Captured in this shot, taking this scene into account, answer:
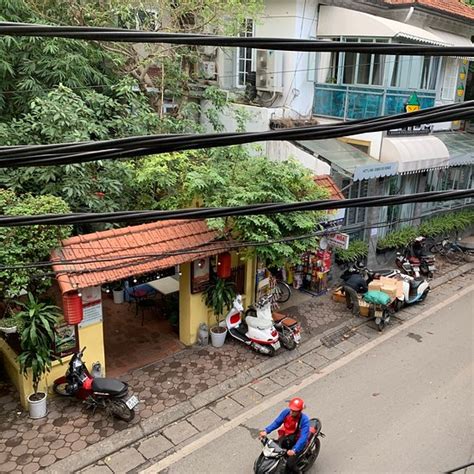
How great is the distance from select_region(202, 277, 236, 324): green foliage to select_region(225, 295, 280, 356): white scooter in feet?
0.62

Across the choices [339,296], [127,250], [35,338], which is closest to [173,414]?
[35,338]

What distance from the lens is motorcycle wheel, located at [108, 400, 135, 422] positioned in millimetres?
7617

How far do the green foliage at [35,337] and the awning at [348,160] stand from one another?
722 cm

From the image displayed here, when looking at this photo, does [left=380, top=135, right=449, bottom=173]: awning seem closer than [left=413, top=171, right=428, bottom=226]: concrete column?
Yes

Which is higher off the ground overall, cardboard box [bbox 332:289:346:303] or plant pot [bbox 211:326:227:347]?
plant pot [bbox 211:326:227:347]

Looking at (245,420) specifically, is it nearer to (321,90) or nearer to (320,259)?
(320,259)

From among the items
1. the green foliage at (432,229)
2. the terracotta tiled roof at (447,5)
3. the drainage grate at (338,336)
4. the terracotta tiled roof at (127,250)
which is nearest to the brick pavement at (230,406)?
the drainage grate at (338,336)

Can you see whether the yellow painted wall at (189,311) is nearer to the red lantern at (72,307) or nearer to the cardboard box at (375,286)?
the red lantern at (72,307)

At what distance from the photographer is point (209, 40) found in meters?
2.33

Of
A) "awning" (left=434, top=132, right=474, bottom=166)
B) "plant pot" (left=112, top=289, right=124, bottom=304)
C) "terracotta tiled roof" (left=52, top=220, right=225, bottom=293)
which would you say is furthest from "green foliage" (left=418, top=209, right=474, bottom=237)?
"plant pot" (left=112, top=289, right=124, bottom=304)

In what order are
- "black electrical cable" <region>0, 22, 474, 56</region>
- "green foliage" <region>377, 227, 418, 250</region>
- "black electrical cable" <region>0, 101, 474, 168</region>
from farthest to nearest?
"green foliage" <region>377, 227, 418, 250</region> < "black electrical cable" <region>0, 101, 474, 168</region> < "black electrical cable" <region>0, 22, 474, 56</region>

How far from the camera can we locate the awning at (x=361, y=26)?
12391 mm

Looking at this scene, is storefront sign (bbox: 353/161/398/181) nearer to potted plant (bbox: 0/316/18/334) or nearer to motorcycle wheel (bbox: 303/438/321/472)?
motorcycle wheel (bbox: 303/438/321/472)

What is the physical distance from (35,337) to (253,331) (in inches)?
166
